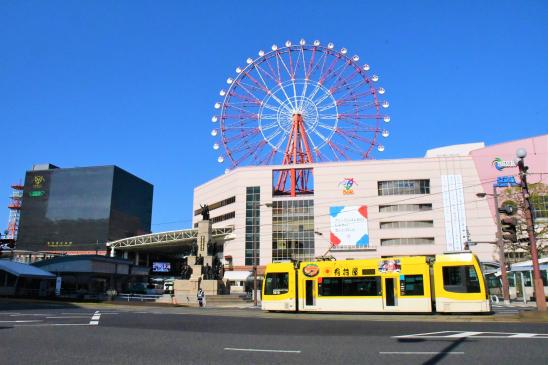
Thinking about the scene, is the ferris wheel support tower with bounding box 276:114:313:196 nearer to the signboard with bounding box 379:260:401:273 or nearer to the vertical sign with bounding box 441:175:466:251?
the vertical sign with bounding box 441:175:466:251

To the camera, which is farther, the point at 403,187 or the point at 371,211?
the point at 403,187

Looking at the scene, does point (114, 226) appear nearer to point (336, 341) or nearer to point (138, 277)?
point (138, 277)

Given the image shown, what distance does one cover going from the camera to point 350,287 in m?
24.5

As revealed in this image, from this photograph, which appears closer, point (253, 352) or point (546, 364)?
point (546, 364)

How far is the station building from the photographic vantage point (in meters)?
73.1

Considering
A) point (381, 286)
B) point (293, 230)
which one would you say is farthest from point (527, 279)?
point (293, 230)

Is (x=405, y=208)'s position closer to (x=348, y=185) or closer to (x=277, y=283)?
(x=348, y=185)

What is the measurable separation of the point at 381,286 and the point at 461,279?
3896 mm

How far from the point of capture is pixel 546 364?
8.40 m

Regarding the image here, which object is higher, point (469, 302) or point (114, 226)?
point (114, 226)

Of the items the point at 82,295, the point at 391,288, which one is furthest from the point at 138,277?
the point at 391,288

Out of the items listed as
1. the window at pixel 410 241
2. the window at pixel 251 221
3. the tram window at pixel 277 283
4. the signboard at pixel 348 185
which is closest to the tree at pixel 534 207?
the window at pixel 410 241

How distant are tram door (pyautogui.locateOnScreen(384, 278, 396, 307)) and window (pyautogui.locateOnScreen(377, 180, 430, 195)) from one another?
181 ft

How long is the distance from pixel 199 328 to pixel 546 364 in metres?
10.9
